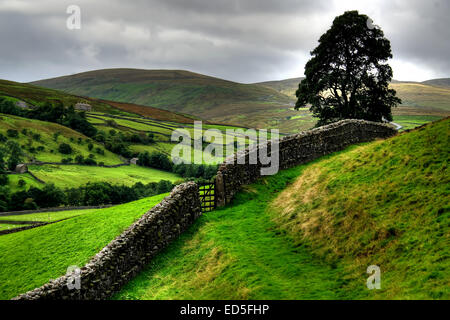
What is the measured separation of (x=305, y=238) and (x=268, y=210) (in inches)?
200

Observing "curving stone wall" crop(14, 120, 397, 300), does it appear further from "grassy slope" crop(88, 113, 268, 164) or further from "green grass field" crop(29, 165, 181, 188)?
"grassy slope" crop(88, 113, 268, 164)

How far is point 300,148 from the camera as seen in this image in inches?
1111

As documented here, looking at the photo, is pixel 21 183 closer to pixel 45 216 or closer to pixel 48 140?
pixel 45 216

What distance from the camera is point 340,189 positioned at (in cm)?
Answer: 1873

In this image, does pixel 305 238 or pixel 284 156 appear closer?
pixel 305 238

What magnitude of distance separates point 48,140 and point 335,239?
120096 millimetres

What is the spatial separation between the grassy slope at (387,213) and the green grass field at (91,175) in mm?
83284

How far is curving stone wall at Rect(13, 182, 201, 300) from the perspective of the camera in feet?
52.4

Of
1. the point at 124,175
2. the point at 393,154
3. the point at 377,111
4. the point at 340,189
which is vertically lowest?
the point at 124,175

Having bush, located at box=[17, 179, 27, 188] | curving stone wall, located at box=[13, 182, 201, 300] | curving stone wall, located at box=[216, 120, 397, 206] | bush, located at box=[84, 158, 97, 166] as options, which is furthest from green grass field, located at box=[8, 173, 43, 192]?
curving stone wall, located at box=[13, 182, 201, 300]

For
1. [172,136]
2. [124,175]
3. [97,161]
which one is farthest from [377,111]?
[172,136]

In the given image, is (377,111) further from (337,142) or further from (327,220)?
(327,220)
